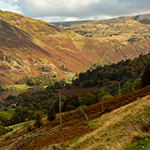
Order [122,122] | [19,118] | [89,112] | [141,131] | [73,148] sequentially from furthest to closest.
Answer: [19,118] < [89,112] < [122,122] < [73,148] < [141,131]

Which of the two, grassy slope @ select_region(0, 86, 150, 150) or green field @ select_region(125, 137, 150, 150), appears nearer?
green field @ select_region(125, 137, 150, 150)

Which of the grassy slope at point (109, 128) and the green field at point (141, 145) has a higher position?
the green field at point (141, 145)

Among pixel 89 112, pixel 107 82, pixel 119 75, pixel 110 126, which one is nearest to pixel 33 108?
pixel 107 82

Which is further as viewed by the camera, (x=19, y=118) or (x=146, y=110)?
(x=19, y=118)

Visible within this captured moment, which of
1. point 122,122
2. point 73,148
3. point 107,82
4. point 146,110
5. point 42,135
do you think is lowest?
point 107,82

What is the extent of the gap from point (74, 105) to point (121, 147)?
81.3 meters

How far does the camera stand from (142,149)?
9734mm

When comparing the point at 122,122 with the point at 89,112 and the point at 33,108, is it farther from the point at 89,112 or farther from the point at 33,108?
the point at 33,108

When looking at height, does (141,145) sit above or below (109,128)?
above

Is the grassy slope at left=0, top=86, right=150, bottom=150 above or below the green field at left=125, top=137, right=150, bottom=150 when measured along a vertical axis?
below

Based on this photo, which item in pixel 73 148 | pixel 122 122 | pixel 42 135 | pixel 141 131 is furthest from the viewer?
pixel 42 135

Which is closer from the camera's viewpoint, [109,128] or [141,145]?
[141,145]

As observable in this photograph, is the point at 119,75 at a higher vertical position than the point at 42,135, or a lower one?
lower

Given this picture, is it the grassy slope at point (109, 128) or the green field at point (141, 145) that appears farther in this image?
the grassy slope at point (109, 128)
